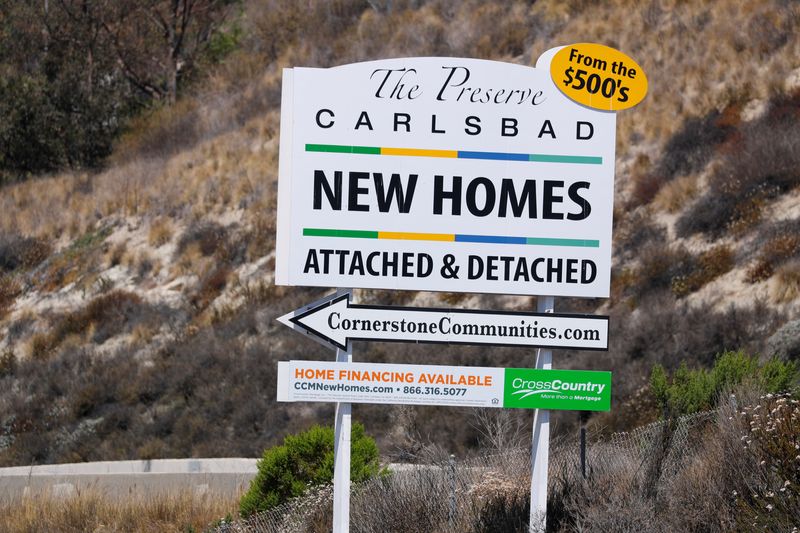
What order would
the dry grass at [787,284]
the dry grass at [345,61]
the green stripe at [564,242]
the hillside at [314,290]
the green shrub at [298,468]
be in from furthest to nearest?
1. the dry grass at [345,61]
2. the hillside at [314,290]
3. the dry grass at [787,284]
4. the green shrub at [298,468]
5. the green stripe at [564,242]

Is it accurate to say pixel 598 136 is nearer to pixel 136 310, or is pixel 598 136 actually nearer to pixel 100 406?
pixel 100 406

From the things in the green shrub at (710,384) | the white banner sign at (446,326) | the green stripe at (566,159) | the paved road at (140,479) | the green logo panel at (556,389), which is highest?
the green stripe at (566,159)

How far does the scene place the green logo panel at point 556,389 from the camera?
861cm

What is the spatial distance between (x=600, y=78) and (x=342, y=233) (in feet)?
7.60

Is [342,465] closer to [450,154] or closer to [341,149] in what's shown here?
[341,149]

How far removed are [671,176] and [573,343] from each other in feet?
45.1

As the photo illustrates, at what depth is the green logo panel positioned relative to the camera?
28.2 feet

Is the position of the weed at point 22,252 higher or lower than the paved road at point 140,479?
higher

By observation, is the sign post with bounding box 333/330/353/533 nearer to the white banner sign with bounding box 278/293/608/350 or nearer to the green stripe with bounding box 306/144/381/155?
the white banner sign with bounding box 278/293/608/350

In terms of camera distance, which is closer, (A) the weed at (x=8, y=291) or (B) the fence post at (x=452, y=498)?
(B) the fence post at (x=452, y=498)

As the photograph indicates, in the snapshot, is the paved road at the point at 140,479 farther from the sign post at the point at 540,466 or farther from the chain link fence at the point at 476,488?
the sign post at the point at 540,466

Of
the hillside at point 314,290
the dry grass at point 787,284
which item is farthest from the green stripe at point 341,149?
the dry grass at point 787,284

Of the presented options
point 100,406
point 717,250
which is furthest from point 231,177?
point 717,250

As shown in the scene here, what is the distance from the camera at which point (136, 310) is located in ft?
83.7
